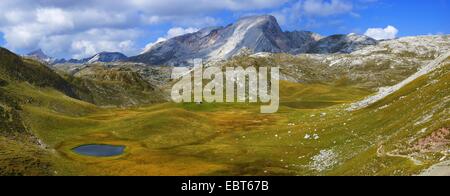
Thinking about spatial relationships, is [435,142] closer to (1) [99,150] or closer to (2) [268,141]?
(2) [268,141]

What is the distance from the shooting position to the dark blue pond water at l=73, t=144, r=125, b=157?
10219 cm

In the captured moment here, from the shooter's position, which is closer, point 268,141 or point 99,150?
point 268,141

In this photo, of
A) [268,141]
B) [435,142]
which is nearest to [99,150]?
[268,141]

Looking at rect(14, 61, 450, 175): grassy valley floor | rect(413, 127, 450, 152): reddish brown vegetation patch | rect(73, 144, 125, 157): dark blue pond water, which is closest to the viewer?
rect(413, 127, 450, 152): reddish brown vegetation patch

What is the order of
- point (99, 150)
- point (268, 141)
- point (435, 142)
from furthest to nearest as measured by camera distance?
1. point (99, 150)
2. point (268, 141)
3. point (435, 142)

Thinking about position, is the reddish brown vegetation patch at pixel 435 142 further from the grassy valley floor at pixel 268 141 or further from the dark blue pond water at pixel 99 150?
the dark blue pond water at pixel 99 150

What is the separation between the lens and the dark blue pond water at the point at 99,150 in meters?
102

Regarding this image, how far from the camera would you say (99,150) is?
353 feet

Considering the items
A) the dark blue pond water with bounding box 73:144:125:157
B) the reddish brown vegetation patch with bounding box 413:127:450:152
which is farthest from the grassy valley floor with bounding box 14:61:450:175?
the dark blue pond water with bounding box 73:144:125:157

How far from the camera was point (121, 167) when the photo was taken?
85812mm

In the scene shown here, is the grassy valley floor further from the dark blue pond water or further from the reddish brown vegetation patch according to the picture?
the dark blue pond water

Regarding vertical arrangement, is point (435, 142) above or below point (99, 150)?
above
